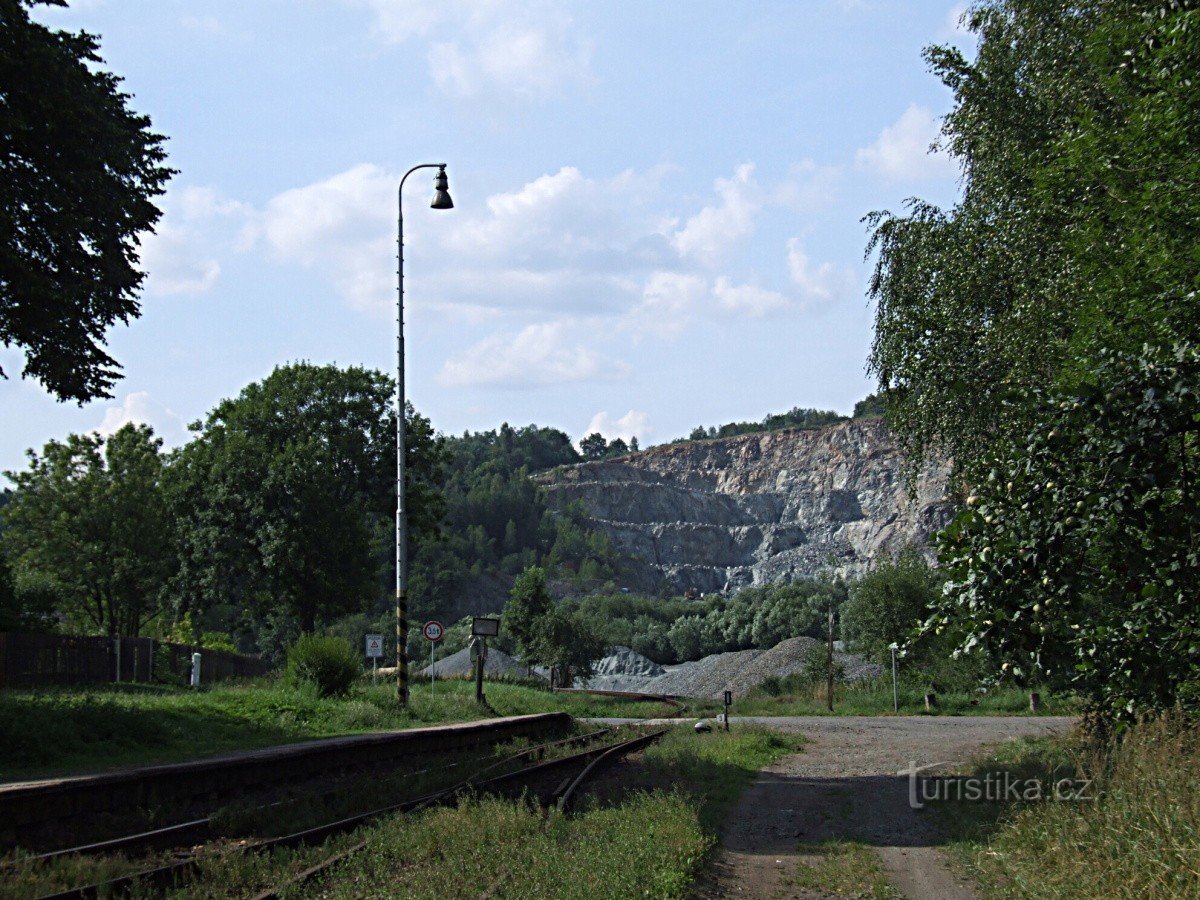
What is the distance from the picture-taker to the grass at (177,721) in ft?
48.8

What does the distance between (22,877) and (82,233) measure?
13.4 meters

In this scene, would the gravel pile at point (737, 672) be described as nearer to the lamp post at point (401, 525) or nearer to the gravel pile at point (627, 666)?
the gravel pile at point (627, 666)

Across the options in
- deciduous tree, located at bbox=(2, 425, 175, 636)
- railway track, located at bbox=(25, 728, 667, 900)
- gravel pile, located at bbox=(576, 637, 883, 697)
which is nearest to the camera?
railway track, located at bbox=(25, 728, 667, 900)

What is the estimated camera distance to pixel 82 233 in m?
18.8

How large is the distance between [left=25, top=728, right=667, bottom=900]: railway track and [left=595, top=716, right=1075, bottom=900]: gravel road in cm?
239

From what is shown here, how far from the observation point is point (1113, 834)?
25.7 ft

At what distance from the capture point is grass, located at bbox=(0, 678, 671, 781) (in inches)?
586

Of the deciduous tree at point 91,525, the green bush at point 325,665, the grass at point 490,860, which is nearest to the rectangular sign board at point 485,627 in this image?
the green bush at point 325,665

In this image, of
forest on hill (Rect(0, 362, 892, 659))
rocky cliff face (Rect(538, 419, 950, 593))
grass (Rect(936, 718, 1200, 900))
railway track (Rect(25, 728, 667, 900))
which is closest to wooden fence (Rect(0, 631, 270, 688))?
forest on hill (Rect(0, 362, 892, 659))

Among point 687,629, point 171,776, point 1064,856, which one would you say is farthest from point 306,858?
point 687,629

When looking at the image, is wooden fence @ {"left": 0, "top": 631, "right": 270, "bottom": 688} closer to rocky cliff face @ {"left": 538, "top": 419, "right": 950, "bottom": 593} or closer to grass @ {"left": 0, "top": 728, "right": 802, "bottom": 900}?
grass @ {"left": 0, "top": 728, "right": 802, "bottom": 900}

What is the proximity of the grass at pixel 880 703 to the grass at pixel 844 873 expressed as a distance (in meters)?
24.8

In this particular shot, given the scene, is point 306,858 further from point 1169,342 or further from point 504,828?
point 1169,342

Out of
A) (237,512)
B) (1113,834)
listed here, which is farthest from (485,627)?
(237,512)
